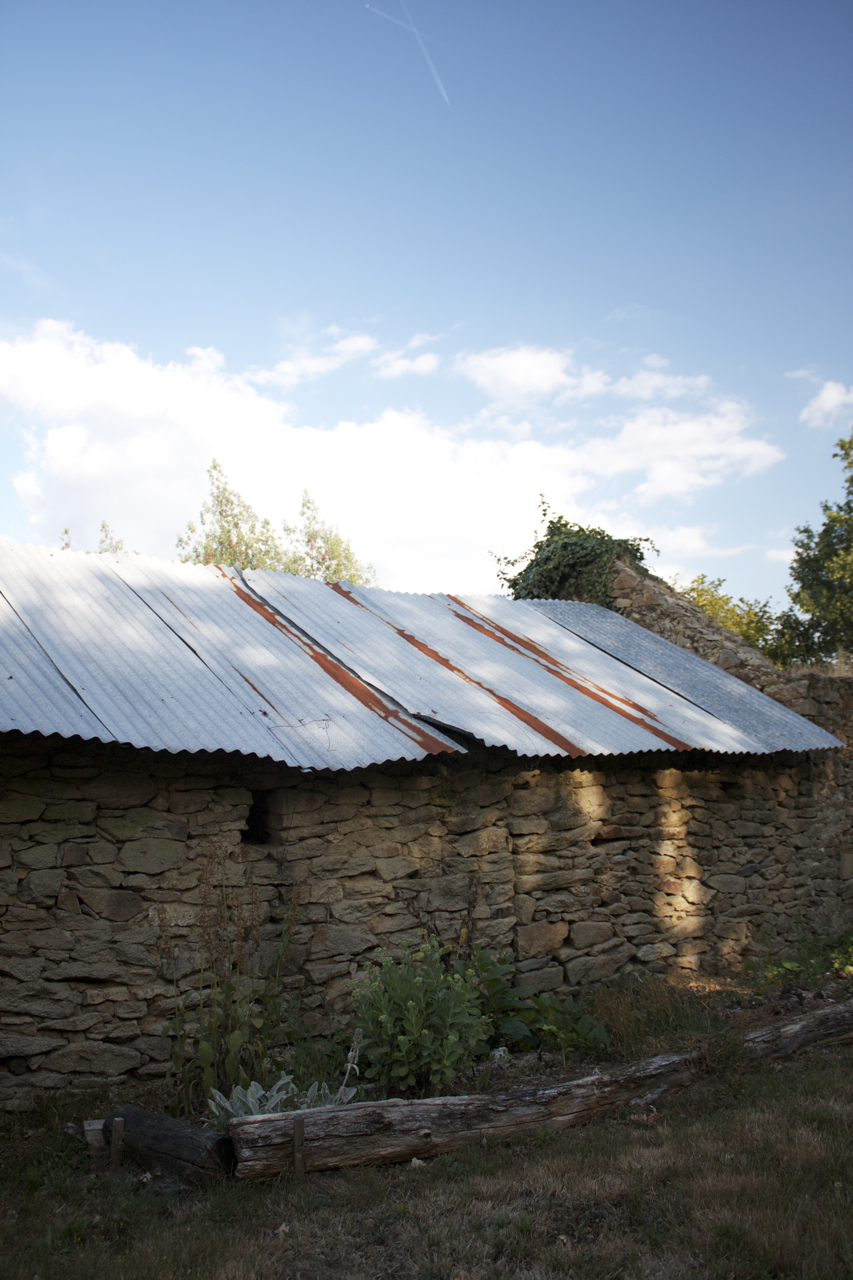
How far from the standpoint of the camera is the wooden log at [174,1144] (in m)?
3.57

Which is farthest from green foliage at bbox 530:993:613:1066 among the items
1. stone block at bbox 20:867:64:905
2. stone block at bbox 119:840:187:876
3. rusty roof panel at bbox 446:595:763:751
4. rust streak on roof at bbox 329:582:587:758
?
stone block at bbox 20:867:64:905

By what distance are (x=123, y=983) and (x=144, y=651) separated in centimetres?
199

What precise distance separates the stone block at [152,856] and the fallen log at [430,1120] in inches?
61.6

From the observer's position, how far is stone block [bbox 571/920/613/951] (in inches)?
251

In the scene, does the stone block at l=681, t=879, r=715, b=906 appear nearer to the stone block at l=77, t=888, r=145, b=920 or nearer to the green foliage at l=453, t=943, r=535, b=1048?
the green foliage at l=453, t=943, r=535, b=1048

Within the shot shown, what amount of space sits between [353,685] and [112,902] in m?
2.14

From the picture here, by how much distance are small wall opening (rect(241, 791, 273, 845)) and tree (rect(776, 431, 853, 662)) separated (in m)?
20.6

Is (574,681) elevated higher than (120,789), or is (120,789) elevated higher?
(574,681)

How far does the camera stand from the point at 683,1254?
3027mm

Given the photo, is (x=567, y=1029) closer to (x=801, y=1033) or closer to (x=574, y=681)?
(x=801, y=1033)

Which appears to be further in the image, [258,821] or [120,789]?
[258,821]

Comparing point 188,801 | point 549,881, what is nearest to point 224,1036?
point 188,801

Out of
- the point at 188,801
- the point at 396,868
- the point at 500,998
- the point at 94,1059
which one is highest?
the point at 188,801

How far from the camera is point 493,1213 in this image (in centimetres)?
336
